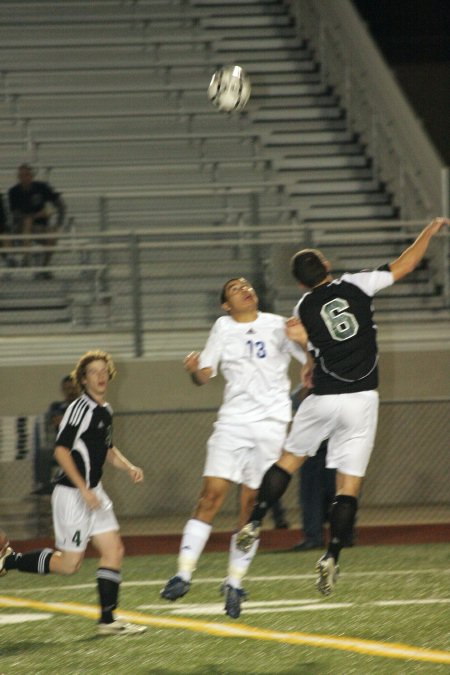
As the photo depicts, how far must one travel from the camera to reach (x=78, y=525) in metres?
7.82

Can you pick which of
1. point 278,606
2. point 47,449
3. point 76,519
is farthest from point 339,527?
point 47,449

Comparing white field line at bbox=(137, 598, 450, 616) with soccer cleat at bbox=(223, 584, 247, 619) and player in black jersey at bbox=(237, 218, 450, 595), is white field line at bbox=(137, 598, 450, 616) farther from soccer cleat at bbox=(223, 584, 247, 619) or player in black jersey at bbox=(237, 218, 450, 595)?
player in black jersey at bbox=(237, 218, 450, 595)

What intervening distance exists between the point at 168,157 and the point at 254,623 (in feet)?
35.1

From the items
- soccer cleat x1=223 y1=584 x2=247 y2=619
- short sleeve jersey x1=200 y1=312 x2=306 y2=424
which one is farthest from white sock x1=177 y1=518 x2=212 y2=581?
short sleeve jersey x1=200 y1=312 x2=306 y2=424

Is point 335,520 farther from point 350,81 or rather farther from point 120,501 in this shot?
point 350,81

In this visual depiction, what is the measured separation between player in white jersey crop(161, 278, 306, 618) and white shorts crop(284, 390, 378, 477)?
37 cm

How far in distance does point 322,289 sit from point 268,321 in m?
0.57

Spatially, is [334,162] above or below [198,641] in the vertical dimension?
above

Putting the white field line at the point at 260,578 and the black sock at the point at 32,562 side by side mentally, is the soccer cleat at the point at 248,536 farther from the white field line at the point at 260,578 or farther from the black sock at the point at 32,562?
the white field line at the point at 260,578

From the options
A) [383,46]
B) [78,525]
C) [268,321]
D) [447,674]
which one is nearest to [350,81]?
[383,46]

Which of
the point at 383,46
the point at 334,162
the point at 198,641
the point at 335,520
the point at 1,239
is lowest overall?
the point at 198,641

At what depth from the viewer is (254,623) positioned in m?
8.28

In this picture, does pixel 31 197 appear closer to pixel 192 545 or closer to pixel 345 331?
pixel 192 545

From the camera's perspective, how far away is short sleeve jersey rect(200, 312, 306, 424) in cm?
841
